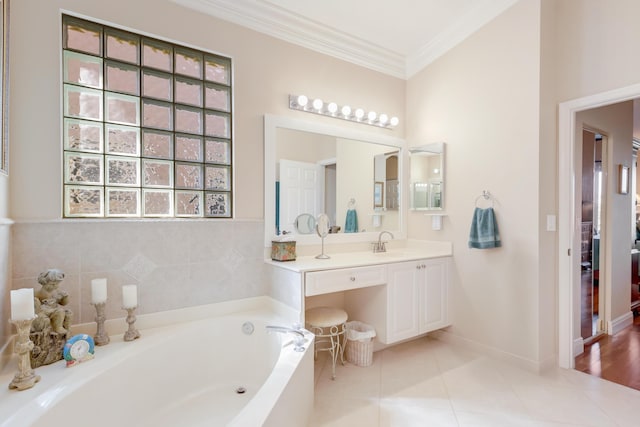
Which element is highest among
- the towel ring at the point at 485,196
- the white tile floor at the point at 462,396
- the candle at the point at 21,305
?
the towel ring at the point at 485,196

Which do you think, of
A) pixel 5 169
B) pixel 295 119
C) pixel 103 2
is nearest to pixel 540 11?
pixel 295 119

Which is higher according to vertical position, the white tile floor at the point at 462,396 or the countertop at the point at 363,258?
the countertop at the point at 363,258

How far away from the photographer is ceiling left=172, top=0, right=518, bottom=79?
7.67ft

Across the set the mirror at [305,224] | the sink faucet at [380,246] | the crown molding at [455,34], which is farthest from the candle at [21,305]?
the crown molding at [455,34]

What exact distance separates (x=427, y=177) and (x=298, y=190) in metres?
1.34

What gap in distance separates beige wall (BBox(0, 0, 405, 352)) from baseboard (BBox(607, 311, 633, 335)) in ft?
10.4

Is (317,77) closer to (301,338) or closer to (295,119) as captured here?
(295,119)

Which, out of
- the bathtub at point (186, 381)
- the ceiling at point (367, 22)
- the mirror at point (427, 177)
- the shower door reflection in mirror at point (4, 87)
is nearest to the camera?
the bathtub at point (186, 381)

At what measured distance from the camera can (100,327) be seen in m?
1.75

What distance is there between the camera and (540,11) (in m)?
2.29

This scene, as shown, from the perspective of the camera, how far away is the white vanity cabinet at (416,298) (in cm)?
247

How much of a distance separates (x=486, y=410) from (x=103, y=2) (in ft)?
11.0

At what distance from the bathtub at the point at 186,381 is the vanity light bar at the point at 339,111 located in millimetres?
1589

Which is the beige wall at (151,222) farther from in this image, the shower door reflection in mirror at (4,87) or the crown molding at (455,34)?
the crown molding at (455,34)
